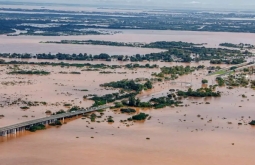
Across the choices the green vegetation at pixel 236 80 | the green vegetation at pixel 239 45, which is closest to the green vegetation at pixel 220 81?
the green vegetation at pixel 236 80

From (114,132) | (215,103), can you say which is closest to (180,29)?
(215,103)

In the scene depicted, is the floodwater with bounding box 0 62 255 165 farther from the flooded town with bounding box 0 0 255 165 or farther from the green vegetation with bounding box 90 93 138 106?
the green vegetation with bounding box 90 93 138 106

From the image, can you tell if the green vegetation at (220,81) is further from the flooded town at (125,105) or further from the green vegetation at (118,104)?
the green vegetation at (118,104)

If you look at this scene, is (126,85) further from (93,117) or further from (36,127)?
(36,127)

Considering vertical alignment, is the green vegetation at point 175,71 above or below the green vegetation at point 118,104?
above

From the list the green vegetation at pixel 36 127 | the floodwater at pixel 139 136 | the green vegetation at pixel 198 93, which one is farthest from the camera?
the green vegetation at pixel 198 93

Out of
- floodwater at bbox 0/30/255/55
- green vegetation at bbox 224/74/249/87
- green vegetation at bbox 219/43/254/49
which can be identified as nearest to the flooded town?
green vegetation at bbox 224/74/249/87

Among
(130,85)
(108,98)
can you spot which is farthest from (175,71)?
(108,98)

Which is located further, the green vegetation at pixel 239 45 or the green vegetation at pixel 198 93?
the green vegetation at pixel 239 45
